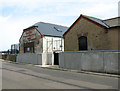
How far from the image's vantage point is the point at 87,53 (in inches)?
523

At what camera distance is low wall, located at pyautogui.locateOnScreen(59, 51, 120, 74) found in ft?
37.1

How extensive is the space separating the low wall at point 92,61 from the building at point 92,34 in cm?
289

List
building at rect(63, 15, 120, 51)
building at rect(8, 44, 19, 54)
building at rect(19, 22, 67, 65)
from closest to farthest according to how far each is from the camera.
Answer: building at rect(63, 15, 120, 51) → building at rect(19, 22, 67, 65) → building at rect(8, 44, 19, 54)

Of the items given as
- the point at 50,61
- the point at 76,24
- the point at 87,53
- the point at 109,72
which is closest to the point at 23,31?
the point at 50,61

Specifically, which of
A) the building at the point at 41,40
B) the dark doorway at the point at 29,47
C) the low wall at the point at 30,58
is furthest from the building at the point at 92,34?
the dark doorway at the point at 29,47

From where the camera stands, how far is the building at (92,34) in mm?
14598

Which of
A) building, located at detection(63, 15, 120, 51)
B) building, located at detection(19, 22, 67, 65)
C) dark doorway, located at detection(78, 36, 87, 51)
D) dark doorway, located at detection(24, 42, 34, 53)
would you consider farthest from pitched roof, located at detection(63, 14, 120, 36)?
dark doorway, located at detection(24, 42, 34, 53)

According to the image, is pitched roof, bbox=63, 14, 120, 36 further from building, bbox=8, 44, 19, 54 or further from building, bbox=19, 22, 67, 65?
building, bbox=8, 44, 19, 54

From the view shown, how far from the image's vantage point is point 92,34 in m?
16.1

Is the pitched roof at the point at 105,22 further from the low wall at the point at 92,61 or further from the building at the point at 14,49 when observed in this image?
the building at the point at 14,49

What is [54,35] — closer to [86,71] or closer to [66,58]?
[66,58]

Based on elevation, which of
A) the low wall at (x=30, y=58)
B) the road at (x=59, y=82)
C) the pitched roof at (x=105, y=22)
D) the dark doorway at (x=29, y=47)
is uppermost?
the pitched roof at (x=105, y=22)

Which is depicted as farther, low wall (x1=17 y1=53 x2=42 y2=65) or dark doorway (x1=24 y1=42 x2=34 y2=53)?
dark doorway (x1=24 y1=42 x2=34 y2=53)

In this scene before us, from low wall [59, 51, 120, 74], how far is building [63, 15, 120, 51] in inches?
114
